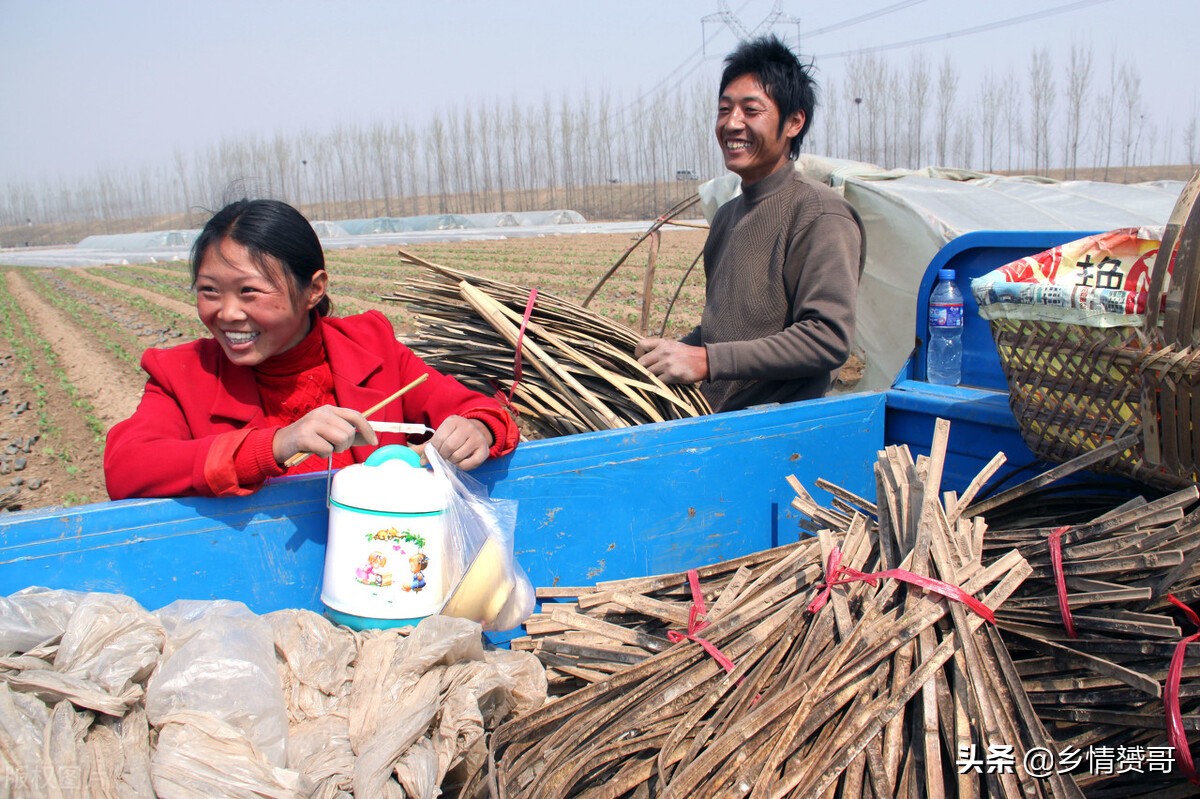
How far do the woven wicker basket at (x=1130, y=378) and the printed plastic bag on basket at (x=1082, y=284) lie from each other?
0.11ft

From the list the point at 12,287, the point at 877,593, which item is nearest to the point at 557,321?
the point at 877,593

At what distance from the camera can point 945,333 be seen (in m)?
2.75

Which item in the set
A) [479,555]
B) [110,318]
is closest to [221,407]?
[479,555]

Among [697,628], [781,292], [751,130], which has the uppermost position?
[751,130]

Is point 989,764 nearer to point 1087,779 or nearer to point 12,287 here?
point 1087,779

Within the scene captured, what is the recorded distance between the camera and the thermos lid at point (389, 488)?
1.73 m

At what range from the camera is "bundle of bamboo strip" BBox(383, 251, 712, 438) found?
259 cm

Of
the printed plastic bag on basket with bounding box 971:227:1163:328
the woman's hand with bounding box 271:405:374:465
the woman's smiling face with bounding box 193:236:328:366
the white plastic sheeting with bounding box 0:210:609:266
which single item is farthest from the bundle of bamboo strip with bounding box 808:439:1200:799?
the white plastic sheeting with bounding box 0:210:609:266

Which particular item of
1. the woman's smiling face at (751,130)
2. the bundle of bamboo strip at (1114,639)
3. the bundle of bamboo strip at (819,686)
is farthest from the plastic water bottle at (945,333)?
the bundle of bamboo strip at (1114,639)

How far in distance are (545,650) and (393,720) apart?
0.50 m

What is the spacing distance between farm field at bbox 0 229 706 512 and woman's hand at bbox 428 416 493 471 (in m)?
1.07

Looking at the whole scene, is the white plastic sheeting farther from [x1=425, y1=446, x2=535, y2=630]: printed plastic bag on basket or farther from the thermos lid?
the thermos lid

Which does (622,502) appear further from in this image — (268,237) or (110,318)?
(110,318)

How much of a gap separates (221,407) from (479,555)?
732mm
